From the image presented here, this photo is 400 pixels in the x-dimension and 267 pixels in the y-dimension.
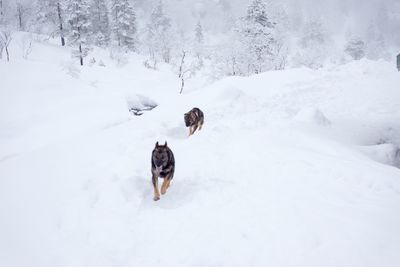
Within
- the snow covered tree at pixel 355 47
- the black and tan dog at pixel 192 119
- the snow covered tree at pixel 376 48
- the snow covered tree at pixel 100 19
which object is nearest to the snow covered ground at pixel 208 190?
the black and tan dog at pixel 192 119

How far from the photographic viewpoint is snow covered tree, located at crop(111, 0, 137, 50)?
45312mm

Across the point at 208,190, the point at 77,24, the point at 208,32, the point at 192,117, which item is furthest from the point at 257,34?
the point at 208,32

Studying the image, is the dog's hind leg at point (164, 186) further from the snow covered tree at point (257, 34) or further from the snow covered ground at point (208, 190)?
the snow covered tree at point (257, 34)

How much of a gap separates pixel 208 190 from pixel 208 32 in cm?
8782

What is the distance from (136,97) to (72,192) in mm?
12886

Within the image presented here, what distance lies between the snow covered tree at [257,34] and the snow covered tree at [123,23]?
65.9ft

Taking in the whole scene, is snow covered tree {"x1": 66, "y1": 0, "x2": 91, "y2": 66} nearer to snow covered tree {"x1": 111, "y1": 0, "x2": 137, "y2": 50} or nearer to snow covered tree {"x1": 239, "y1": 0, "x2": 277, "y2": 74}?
snow covered tree {"x1": 111, "y1": 0, "x2": 137, "y2": 50}

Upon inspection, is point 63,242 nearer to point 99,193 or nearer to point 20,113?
point 99,193

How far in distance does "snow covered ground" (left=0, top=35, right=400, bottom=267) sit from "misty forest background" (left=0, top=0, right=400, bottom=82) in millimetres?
17350

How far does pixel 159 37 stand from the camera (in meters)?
57.7

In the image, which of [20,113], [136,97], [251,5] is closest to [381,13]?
[251,5]

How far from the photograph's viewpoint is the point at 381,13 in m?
97.0

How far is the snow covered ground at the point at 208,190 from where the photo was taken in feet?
15.7

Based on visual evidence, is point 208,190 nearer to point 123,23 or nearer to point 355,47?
point 123,23
